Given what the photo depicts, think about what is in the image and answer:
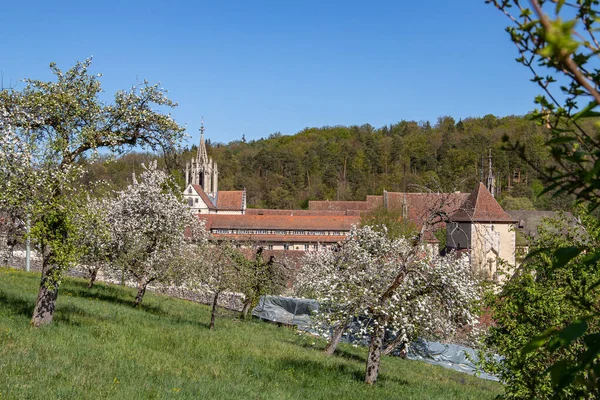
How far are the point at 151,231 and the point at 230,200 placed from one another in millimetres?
74718

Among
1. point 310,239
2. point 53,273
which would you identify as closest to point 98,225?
point 53,273

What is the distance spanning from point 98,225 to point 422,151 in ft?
385

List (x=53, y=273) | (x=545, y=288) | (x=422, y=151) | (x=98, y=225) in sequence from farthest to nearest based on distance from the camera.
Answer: (x=422, y=151) → (x=98, y=225) → (x=53, y=273) → (x=545, y=288)

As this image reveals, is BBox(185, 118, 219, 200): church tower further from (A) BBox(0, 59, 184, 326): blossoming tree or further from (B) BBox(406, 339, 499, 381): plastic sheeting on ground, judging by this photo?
(A) BBox(0, 59, 184, 326): blossoming tree

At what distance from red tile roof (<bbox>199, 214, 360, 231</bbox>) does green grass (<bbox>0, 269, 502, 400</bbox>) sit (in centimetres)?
Answer: 5299

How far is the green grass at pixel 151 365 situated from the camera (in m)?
8.63

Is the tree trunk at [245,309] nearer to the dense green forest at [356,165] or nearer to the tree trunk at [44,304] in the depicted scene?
the tree trunk at [44,304]

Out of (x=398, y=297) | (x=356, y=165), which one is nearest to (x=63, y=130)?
(x=398, y=297)

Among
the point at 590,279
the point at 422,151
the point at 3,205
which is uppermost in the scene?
the point at 422,151

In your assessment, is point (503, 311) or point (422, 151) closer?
point (503, 311)

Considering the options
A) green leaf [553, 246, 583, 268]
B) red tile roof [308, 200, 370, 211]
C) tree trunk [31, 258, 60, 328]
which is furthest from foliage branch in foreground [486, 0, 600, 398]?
red tile roof [308, 200, 370, 211]

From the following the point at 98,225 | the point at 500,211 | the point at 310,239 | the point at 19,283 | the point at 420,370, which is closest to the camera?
the point at 98,225

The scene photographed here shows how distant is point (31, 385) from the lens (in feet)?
26.3

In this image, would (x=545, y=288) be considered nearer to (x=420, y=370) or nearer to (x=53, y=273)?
(x=53, y=273)
